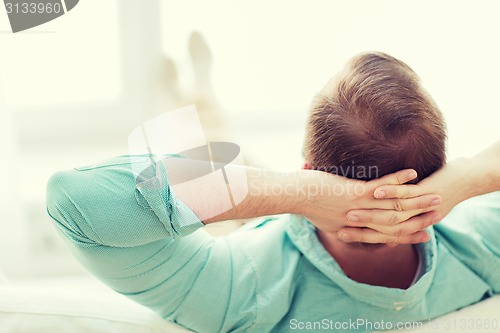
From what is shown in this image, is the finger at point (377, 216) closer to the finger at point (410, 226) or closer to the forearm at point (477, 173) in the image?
the finger at point (410, 226)

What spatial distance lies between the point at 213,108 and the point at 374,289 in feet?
3.21

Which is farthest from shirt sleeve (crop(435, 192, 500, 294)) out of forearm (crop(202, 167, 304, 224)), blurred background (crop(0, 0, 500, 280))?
blurred background (crop(0, 0, 500, 280))

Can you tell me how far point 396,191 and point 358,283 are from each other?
16cm

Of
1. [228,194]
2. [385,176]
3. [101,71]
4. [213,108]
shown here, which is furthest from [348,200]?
[101,71]

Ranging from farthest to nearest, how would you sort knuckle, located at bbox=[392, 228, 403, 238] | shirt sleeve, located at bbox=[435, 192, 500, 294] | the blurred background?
the blurred background → shirt sleeve, located at bbox=[435, 192, 500, 294] → knuckle, located at bbox=[392, 228, 403, 238]

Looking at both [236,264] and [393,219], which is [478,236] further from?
[236,264]

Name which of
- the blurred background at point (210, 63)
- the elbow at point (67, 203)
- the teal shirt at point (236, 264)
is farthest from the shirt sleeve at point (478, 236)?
the blurred background at point (210, 63)

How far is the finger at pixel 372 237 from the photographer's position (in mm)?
938

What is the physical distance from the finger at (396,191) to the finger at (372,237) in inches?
2.7

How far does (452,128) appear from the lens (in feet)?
7.04

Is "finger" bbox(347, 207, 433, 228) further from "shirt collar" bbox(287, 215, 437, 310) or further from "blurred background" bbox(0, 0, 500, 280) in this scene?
"blurred background" bbox(0, 0, 500, 280)

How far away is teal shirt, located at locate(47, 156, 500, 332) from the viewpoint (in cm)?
84

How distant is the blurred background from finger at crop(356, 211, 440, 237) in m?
1.06

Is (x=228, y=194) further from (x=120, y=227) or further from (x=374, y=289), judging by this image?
(x=374, y=289)
